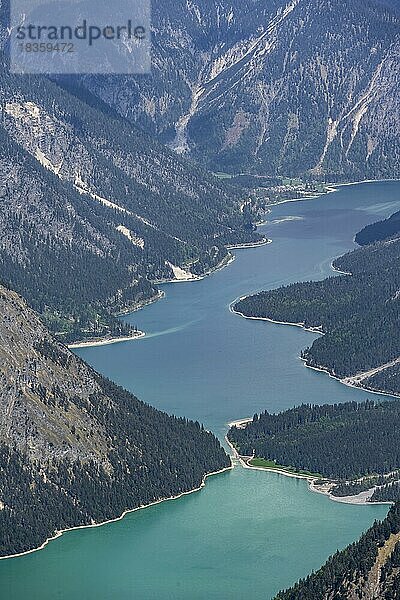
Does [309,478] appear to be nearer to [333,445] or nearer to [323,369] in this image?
[333,445]

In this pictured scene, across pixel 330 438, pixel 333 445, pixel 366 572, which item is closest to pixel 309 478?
pixel 333 445

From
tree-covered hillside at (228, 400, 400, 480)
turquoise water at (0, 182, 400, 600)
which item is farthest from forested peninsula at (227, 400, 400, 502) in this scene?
turquoise water at (0, 182, 400, 600)

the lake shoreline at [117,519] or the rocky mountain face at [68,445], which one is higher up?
the rocky mountain face at [68,445]

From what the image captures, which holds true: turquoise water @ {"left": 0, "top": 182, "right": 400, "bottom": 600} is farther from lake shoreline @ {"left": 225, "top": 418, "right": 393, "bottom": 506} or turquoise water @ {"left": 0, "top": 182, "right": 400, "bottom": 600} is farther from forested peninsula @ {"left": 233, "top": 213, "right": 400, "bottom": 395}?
forested peninsula @ {"left": 233, "top": 213, "right": 400, "bottom": 395}

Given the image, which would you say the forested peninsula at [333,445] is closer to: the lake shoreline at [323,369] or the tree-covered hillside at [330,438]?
the tree-covered hillside at [330,438]

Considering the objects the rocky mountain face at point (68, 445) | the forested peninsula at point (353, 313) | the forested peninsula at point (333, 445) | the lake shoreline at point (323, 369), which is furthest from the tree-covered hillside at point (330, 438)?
the forested peninsula at point (353, 313)

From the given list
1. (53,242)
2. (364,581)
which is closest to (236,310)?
(53,242)
